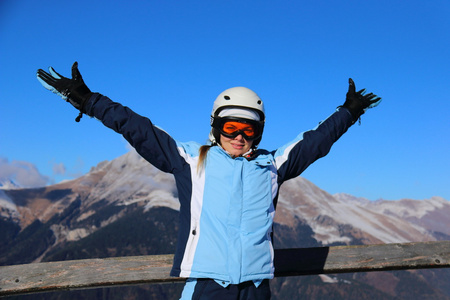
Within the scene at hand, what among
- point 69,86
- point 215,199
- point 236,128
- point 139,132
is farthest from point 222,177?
point 69,86

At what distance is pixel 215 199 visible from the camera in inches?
120

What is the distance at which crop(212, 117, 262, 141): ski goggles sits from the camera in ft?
11.1

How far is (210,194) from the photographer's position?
3.07 meters

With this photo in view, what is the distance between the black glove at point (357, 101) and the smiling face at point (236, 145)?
46.4 inches

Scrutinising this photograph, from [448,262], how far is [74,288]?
376 centimetres

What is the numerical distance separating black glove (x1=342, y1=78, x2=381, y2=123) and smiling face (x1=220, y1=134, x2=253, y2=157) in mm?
1178

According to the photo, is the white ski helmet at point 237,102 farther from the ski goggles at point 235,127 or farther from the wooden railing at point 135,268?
the wooden railing at point 135,268

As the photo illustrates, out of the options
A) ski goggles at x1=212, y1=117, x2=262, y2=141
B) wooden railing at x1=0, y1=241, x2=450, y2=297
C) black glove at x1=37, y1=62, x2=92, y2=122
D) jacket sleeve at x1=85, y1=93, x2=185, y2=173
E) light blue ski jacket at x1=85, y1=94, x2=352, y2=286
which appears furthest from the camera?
wooden railing at x1=0, y1=241, x2=450, y2=297

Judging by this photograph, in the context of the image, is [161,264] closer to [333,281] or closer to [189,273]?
[189,273]

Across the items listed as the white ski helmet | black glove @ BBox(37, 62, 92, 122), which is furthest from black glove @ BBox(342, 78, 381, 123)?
black glove @ BBox(37, 62, 92, 122)

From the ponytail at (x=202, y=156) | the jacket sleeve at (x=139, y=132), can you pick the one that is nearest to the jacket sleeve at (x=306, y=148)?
the ponytail at (x=202, y=156)

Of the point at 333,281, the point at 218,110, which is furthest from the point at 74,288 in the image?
the point at 333,281

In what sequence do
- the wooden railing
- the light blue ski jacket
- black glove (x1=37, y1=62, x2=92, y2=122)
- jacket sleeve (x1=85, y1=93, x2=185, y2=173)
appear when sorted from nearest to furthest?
the light blue ski jacket < jacket sleeve (x1=85, y1=93, x2=185, y2=173) < black glove (x1=37, y1=62, x2=92, y2=122) < the wooden railing

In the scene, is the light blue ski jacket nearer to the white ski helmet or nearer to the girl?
the girl
